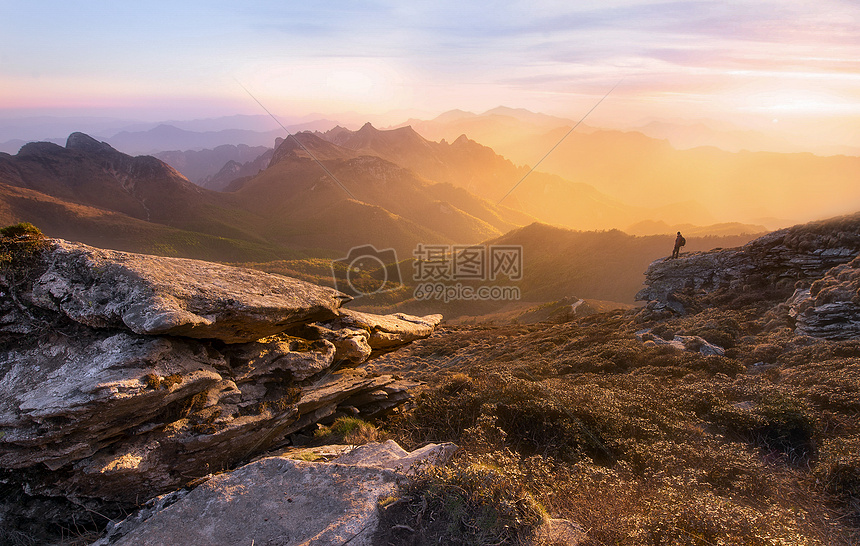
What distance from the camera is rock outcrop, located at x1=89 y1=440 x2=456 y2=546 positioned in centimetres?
370

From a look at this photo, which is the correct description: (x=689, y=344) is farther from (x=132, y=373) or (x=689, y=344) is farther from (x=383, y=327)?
(x=132, y=373)

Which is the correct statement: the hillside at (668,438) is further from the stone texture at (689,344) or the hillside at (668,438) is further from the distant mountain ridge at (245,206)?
the distant mountain ridge at (245,206)

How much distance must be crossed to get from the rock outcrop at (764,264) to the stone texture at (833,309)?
291 cm

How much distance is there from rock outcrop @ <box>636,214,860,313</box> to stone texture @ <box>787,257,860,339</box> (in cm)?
291

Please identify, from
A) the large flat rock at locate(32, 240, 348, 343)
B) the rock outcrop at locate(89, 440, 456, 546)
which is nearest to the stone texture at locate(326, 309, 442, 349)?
the large flat rock at locate(32, 240, 348, 343)

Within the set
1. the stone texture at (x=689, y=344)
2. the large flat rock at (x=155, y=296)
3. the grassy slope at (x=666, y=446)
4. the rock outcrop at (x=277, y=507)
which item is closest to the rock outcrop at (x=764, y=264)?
the stone texture at (x=689, y=344)

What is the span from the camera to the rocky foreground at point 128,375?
4.34m

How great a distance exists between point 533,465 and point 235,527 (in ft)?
12.2

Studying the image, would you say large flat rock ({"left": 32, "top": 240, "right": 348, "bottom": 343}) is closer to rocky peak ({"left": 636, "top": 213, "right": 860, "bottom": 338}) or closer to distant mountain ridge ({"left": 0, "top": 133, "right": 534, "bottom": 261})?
rocky peak ({"left": 636, "top": 213, "right": 860, "bottom": 338})

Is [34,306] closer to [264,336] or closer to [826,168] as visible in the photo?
[264,336]

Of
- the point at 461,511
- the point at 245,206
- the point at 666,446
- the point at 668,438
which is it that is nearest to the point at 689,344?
the point at 668,438

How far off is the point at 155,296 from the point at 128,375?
1.05m

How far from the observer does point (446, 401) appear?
26.4ft

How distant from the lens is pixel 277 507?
13.5 ft
